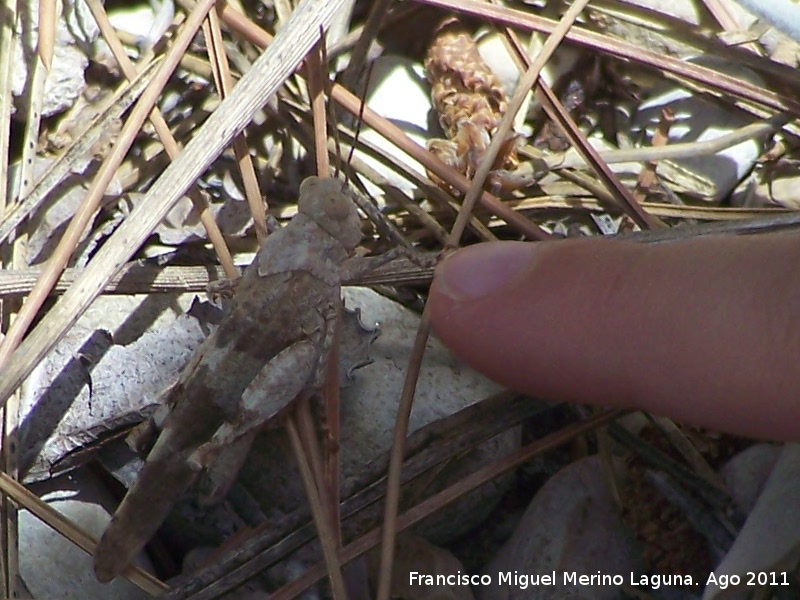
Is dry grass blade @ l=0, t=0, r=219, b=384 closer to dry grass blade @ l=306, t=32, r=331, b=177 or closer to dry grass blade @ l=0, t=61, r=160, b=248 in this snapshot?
dry grass blade @ l=0, t=61, r=160, b=248

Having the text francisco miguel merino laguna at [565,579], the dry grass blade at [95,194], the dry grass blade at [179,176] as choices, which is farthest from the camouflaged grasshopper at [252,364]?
the text francisco miguel merino laguna at [565,579]

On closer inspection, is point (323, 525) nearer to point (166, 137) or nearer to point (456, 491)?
point (456, 491)

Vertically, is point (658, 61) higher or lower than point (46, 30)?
lower

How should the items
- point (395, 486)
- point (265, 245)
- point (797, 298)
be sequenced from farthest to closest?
point (265, 245), point (395, 486), point (797, 298)

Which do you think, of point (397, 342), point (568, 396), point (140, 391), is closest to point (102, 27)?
point (140, 391)

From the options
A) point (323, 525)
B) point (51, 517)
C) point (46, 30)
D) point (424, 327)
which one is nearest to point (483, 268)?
point (424, 327)

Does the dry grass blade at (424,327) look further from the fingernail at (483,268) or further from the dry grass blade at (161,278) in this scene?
the fingernail at (483,268)

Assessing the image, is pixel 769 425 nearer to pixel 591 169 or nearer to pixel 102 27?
pixel 591 169
